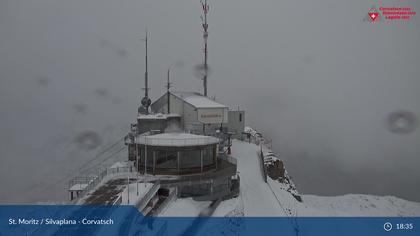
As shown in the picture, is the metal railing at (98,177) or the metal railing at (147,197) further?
the metal railing at (98,177)

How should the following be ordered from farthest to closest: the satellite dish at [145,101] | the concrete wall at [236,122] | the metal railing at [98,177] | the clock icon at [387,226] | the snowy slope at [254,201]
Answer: the concrete wall at [236,122], the satellite dish at [145,101], the metal railing at [98,177], the snowy slope at [254,201], the clock icon at [387,226]

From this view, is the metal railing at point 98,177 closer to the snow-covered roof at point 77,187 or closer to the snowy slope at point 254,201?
the snow-covered roof at point 77,187

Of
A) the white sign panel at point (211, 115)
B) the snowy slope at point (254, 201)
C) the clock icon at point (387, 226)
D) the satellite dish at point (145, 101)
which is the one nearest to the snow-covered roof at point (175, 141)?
the snowy slope at point (254, 201)

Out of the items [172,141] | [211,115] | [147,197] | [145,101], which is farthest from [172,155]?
[145,101]

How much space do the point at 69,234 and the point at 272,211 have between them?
1574cm

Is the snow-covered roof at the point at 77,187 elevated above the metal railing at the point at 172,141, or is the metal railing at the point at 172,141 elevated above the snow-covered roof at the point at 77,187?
the metal railing at the point at 172,141

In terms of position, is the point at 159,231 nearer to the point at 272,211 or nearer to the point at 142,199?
the point at 142,199

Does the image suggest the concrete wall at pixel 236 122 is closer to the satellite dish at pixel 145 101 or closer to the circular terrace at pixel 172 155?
the satellite dish at pixel 145 101

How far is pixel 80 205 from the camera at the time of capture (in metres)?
16.7

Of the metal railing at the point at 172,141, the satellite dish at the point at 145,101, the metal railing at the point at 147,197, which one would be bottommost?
the metal railing at the point at 147,197

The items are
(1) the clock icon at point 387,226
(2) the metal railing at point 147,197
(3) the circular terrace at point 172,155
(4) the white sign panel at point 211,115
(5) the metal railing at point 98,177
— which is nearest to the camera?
(1) the clock icon at point 387,226

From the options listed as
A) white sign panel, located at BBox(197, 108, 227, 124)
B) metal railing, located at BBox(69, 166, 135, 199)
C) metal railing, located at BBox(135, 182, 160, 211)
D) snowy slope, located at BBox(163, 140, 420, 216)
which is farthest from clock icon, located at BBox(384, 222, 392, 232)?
white sign panel, located at BBox(197, 108, 227, 124)

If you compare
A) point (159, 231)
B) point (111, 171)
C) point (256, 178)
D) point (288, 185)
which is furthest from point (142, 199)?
point (288, 185)

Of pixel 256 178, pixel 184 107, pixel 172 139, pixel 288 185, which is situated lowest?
pixel 288 185
